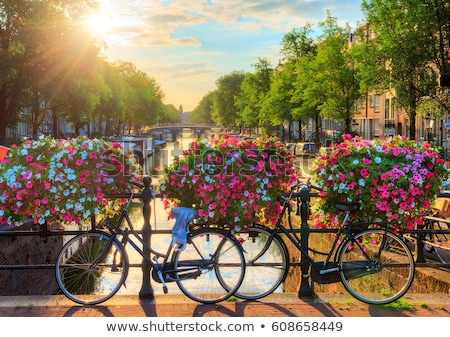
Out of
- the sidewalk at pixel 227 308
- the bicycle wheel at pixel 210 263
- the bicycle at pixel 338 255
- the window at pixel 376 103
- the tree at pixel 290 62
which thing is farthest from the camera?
the window at pixel 376 103

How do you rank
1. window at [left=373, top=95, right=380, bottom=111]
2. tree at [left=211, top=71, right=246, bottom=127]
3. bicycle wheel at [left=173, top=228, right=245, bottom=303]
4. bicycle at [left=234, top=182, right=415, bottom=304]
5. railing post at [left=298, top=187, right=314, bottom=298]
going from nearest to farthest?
bicycle wheel at [left=173, top=228, right=245, bottom=303]
bicycle at [left=234, top=182, right=415, bottom=304]
railing post at [left=298, top=187, right=314, bottom=298]
window at [left=373, top=95, right=380, bottom=111]
tree at [left=211, top=71, right=246, bottom=127]

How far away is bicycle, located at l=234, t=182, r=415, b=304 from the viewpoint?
18.5 feet

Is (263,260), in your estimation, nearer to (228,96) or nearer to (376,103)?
(376,103)

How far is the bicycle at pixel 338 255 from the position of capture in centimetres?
565

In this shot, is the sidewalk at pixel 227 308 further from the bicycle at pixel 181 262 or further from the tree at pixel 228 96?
the tree at pixel 228 96

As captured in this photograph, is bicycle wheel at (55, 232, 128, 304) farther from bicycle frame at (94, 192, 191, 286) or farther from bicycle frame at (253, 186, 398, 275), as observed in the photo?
bicycle frame at (253, 186, 398, 275)

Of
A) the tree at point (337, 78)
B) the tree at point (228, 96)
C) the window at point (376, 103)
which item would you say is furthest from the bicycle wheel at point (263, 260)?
the tree at point (228, 96)

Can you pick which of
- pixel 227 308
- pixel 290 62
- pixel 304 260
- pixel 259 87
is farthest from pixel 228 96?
pixel 227 308

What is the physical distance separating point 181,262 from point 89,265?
0.93m

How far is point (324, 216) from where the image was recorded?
6.00 meters

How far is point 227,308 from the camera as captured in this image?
543cm

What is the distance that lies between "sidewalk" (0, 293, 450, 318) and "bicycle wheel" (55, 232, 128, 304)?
0.12 m

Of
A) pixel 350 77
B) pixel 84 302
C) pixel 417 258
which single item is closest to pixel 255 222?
pixel 84 302

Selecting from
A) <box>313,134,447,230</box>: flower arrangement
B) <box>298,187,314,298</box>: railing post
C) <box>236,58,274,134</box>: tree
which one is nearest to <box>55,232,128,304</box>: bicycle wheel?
<box>298,187,314,298</box>: railing post
